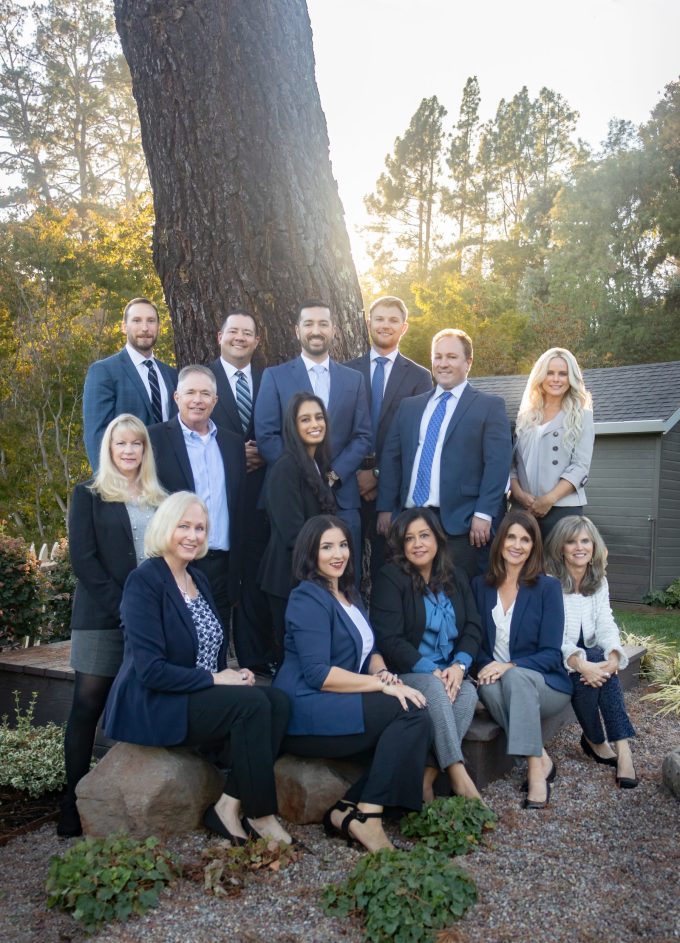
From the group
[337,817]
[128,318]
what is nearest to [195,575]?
[337,817]

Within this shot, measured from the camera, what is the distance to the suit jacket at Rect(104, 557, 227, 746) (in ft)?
11.5

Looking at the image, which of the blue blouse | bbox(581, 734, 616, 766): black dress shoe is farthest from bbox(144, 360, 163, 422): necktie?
bbox(581, 734, 616, 766): black dress shoe

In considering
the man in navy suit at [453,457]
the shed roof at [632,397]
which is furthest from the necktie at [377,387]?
the shed roof at [632,397]

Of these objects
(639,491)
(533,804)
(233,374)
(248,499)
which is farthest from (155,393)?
(639,491)

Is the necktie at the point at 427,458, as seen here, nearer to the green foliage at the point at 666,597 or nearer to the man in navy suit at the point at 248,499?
the man in navy suit at the point at 248,499

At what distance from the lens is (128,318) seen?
482 cm

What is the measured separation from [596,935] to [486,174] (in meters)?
39.3

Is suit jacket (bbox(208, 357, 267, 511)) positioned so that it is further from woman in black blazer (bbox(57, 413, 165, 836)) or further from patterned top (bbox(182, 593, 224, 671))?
patterned top (bbox(182, 593, 224, 671))

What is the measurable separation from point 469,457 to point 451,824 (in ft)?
6.10

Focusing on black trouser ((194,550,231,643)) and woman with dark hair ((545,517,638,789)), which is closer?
black trouser ((194,550,231,643))

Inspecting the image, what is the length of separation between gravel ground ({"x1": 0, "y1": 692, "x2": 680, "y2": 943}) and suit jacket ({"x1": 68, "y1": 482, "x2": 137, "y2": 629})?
103 centimetres

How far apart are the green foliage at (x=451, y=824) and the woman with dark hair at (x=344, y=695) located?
0.09 meters

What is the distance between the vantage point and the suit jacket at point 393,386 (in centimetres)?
507

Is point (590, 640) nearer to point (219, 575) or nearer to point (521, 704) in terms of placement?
point (521, 704)
